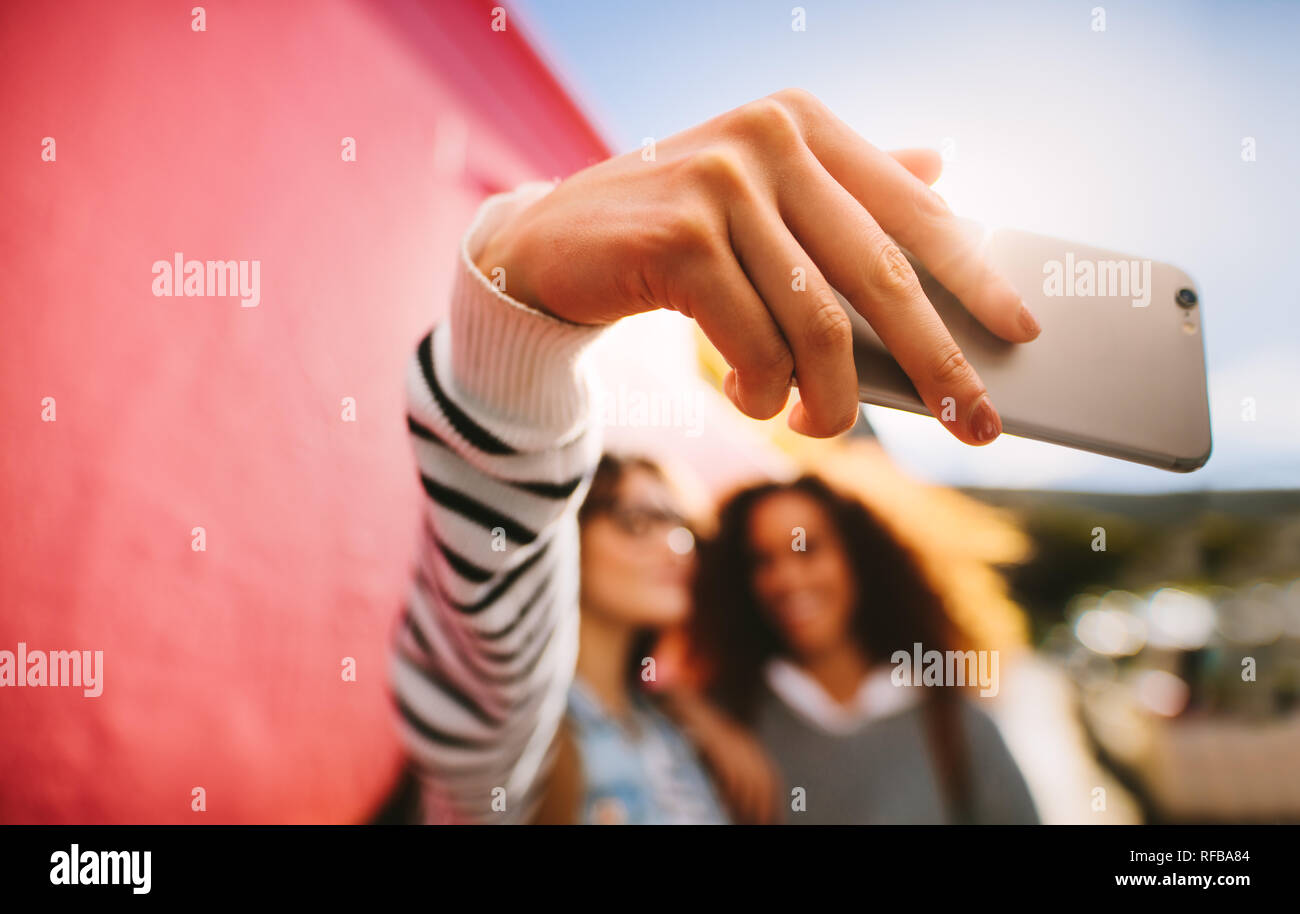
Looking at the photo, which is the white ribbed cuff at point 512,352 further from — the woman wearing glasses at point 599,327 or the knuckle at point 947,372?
the knuckle at point 947,372

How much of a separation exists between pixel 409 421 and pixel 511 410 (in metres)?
0.07

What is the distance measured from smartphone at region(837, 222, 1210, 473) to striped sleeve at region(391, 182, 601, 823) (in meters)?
0.21

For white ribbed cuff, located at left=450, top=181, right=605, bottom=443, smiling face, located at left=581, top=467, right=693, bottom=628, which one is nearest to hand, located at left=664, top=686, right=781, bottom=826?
smiling face, located at left=581, top=467, right=693, bottom=628

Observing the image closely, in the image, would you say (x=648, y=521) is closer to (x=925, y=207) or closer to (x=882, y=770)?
(x=882, y=770)

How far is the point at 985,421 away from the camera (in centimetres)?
27

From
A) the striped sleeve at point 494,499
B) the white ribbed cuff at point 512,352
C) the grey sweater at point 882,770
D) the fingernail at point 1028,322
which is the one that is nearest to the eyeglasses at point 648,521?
the grey sweater at point 882,770

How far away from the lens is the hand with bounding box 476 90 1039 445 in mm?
258

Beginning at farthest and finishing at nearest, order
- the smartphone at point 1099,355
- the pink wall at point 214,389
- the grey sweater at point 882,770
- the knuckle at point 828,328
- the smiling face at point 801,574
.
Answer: the smiling face at point 801,574, the grey sweater at point 882,770, the pink wall at point 214,389, the smartphone at point 1099,355, the knuckle at point 828,328

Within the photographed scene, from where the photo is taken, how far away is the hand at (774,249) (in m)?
0.26

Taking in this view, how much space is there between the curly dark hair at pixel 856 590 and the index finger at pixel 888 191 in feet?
2.48

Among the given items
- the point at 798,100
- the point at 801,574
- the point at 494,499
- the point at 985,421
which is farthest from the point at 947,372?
the point at 801,574
